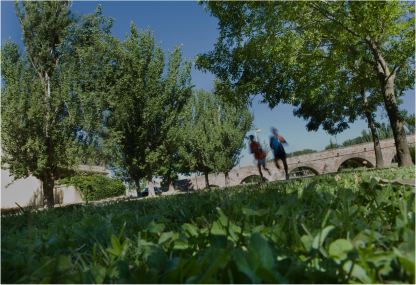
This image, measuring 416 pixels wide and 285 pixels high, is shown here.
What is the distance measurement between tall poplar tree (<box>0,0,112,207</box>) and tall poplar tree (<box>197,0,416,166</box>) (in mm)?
6844

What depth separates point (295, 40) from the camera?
8000 millimetres

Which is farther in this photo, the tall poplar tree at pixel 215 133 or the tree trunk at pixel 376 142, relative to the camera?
the tall poplar tree at pixel 215 133

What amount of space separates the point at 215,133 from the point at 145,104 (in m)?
11.1

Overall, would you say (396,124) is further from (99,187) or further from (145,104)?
(99,187)

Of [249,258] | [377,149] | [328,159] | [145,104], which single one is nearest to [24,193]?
[145,104]

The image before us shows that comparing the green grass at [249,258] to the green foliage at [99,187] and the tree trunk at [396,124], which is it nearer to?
the tree trunk at [396,124]

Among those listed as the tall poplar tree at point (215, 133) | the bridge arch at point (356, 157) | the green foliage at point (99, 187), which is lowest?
the bridge arch at point (356, 157)

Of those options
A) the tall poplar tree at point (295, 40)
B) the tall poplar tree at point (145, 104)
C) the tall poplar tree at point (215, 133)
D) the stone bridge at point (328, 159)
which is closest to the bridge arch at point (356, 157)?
the stone bridge at point (328, 159)

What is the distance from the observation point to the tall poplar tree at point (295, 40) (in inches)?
288

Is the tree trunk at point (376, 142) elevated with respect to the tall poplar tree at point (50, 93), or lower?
lower

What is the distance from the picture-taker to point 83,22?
1340 centimetres

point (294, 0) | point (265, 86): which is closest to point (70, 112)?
point (265, 86)

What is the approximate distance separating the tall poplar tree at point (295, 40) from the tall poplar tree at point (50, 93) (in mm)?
6844

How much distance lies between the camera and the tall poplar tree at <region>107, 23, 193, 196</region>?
12984 millimetres
